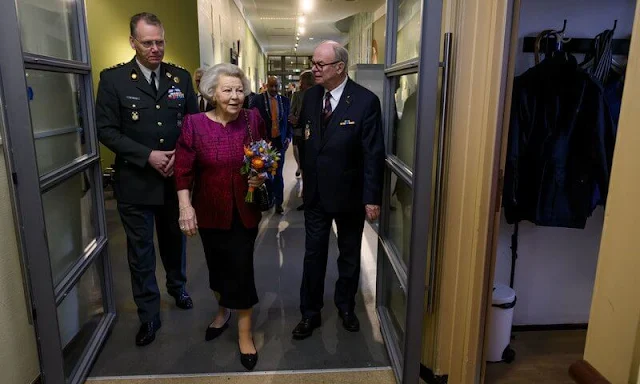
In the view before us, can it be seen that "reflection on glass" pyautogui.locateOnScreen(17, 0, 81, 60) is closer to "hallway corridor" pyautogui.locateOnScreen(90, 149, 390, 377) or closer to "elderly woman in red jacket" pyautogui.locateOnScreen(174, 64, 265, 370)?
"elderly woman in red jacket" pyautogui.locateOnScreen(174, 64, 265, 370)

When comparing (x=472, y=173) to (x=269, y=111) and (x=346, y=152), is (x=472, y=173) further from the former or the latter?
(x=269, y=111)

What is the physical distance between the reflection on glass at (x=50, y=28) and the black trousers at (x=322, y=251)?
1417mm

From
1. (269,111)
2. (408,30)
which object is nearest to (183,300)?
(408,30)

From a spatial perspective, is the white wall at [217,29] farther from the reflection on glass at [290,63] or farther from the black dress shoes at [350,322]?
the reflection on glass at [290,63]

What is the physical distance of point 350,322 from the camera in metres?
2.65

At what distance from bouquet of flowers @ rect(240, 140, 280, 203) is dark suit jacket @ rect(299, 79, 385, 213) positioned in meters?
0.36

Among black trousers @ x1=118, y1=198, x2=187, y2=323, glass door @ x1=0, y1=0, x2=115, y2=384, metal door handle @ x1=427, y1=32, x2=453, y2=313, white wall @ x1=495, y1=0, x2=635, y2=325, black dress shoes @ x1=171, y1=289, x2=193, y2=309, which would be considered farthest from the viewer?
black dress shoes @ x1=171, y1=289, x2=193, y2=309

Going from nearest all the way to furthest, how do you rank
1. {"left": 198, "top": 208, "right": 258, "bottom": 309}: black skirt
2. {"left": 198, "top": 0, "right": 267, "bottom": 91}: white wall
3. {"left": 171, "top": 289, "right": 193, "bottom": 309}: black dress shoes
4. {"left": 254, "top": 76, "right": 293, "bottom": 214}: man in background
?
{"left": 198, "top": 208, "right": 258, "bottom": 309}: black skirt → {"left": 171, "top": 289, "right": 193, "bottom": 309}: black dress shoes → {"left": 254, "top": 76, "right": 293, "bottom": 214}: man in background → {"left": 198, "top": 0, "right": 267, "bottom": 91}: white wall

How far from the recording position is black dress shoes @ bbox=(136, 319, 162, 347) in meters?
2.46

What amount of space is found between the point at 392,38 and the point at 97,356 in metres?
2.27

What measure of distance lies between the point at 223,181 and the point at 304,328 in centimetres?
97

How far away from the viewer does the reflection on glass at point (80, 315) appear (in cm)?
225

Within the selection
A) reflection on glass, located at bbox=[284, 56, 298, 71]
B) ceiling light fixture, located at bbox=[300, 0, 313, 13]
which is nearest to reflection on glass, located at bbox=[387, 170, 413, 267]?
ceiling light fixture, located at bbox=[300, 0, 313, 13]

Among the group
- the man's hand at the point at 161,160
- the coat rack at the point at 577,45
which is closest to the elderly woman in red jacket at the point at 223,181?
the man's hand at the point at 161,160
